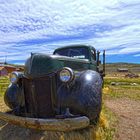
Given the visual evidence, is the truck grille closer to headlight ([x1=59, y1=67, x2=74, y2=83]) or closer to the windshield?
headlight ([x1=59, y1=67, x2=74, y2=83])

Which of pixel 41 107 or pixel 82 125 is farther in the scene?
pixel 41 107

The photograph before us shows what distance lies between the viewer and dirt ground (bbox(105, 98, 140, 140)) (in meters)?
8.69

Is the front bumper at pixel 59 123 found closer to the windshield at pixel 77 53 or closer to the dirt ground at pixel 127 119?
the dirt ground at pixel 127 119

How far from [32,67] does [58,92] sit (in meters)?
0.89

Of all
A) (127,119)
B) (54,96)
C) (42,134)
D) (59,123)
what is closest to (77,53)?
(127,119)

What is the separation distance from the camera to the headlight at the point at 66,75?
7.27m

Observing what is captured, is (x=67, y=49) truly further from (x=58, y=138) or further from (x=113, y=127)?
(x=58, y=138)

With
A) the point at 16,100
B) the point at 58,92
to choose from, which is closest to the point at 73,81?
the point at 58,92

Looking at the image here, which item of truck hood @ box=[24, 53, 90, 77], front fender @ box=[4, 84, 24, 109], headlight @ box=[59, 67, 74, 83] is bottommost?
front fender @ box=[4, 84, 24, 109]

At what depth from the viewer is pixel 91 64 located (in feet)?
35.0

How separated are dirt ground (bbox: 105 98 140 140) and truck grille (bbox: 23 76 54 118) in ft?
6.80

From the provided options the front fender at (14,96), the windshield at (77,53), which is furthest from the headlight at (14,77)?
the windshield at (77,53)

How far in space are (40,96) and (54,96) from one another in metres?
0.40

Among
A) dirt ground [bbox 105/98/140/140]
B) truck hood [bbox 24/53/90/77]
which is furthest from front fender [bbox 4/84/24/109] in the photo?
dirt ground [bbox 105/98/140/140]
